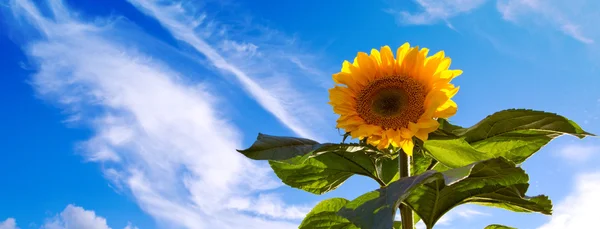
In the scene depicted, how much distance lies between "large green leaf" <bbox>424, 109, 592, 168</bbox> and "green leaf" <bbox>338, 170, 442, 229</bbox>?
11.0 inches

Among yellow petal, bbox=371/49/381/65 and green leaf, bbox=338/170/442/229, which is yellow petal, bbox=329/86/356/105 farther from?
green leaf, bbox=338/170/442/229

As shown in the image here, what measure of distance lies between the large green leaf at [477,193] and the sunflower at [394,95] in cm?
22

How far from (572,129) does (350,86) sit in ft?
2.61

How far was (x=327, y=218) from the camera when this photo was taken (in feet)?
7.85

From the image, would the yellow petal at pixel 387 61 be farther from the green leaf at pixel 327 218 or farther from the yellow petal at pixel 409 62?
the green leaf at pixel 327 218

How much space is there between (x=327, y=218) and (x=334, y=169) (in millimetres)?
201

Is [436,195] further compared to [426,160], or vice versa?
[426,160]

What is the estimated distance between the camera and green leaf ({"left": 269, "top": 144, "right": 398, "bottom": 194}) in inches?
90.9

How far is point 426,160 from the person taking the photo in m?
2.38

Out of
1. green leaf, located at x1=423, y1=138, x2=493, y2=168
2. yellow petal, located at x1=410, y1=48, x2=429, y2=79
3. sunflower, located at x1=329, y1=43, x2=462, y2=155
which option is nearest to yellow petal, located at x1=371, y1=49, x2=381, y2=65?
sunflower, located at x1=329, y1=43, x2=462, y2=155

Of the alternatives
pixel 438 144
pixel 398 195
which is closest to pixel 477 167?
pixel 438 144

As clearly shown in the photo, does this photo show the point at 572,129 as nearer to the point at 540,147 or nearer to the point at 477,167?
the point at 540,147

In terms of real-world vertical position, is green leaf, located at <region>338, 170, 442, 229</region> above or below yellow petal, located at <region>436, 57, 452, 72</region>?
below

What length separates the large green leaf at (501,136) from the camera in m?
2.03
